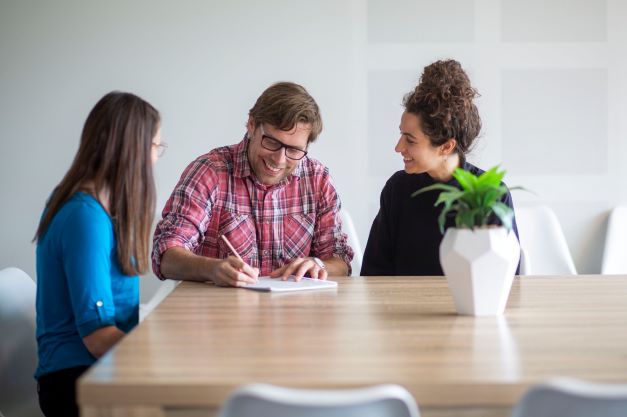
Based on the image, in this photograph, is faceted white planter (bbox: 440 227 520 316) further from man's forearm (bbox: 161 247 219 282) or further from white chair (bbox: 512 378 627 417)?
man's forearm (bbox: 161 247 219 282)

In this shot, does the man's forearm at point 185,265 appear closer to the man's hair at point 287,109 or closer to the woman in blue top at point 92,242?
the woman in blue top at point 92,242

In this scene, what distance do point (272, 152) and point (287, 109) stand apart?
14 centimetres

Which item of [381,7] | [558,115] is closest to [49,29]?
[381,7]

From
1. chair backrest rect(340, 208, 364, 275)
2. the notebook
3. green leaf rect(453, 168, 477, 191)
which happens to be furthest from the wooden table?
chair backrest rect(340, 208, 364, 275)

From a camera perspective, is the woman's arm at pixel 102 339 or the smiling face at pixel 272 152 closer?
the woman's arm at pixel 102 339

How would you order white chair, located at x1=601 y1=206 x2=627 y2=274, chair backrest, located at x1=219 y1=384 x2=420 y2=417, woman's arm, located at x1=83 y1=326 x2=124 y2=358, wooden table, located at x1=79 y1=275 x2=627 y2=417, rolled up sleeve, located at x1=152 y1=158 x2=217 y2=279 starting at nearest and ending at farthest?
chair backrest, located at x1=219 y1=384 x2=420 y2=417
wooden table, located at x1=79 y1=275 x2=627 y2=417
woman's arm, located at x1=83 y1=326 x2=124 y2=358
rolled up sleeve, located at x1=152 y1=158 x2=217 y2=279
white chair, located at x1=601 y1=206 x2=627 y2=274

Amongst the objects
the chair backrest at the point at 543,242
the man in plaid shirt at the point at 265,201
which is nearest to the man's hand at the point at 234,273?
the man in plaid shirt at the point at 265,201

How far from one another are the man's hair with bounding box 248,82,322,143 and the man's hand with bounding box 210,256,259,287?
553 millimetres

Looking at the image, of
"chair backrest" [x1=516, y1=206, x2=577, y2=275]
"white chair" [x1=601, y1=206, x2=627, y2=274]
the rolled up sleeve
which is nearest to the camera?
the rolled up sleeve

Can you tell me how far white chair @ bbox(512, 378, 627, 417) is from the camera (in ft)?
3.37

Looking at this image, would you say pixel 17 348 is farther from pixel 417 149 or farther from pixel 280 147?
pixel 417 149

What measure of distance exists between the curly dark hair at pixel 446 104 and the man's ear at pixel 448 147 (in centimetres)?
1

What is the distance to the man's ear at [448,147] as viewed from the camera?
2627 mm

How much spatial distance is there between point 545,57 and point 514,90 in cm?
22
